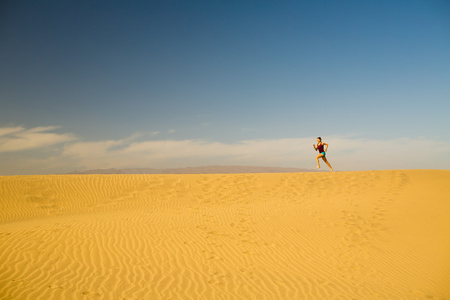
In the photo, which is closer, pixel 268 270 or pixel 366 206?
pixel 268 270

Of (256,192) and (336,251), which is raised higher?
(256,192)

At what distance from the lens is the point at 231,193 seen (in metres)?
14.5

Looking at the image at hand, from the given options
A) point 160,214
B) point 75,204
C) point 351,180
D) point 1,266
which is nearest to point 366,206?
point 351,180

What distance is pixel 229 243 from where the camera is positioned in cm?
739

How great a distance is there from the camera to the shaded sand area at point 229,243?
16.8ft

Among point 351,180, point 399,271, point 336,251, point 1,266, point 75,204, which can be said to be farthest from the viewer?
point 351,180

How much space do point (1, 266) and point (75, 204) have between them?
8.71 metres

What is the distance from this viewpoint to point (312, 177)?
16562mm

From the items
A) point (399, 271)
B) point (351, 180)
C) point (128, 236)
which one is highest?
point (351, 180)

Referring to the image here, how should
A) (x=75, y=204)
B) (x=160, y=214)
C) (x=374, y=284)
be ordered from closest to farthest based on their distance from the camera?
(x=374, y=284) → (x=160, y=214) → (x=75, y=204)

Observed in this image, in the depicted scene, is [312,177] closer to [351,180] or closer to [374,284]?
[351,180]

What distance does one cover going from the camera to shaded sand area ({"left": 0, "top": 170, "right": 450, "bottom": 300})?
511 centimetres

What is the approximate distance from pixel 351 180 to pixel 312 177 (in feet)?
7.71

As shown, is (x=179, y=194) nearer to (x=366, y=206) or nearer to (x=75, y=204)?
(x=75, y=204)
